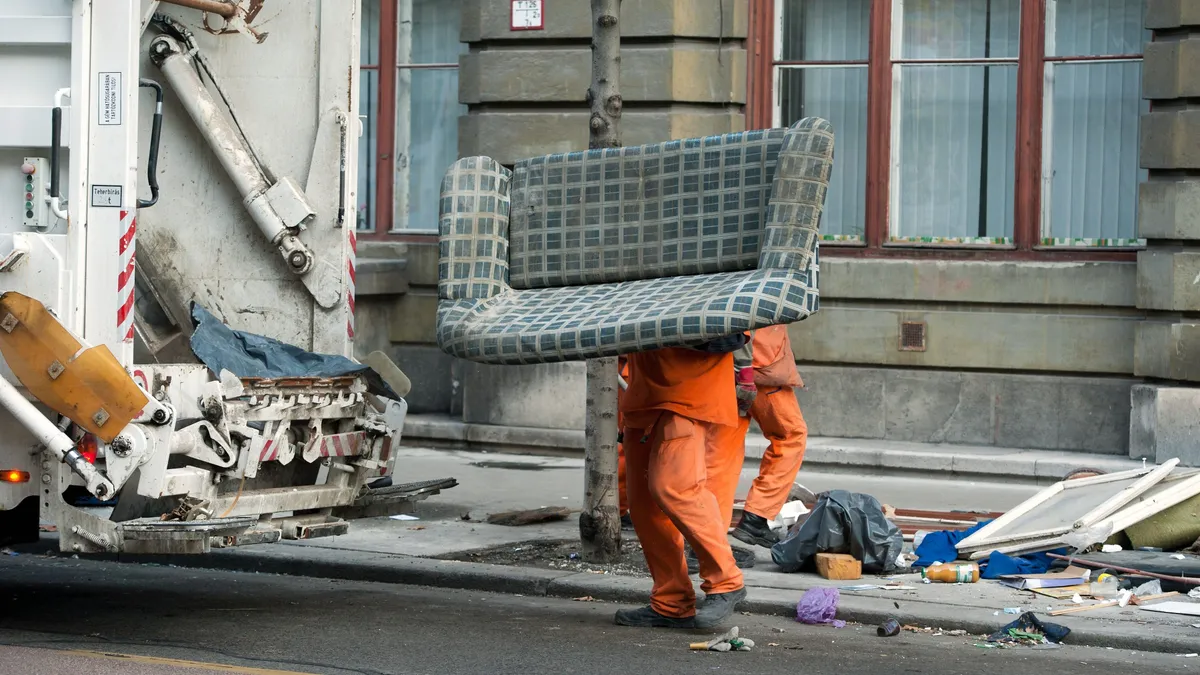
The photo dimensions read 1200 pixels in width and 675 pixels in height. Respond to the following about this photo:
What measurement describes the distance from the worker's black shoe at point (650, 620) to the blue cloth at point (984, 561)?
164cm

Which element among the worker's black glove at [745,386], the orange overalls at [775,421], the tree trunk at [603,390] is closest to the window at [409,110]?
the orange overalls at [775,421]

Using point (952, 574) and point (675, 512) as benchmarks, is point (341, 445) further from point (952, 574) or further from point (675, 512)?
point (952, 574)

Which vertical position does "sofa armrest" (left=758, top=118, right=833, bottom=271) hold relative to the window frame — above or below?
below

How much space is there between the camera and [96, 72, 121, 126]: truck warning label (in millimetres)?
6566

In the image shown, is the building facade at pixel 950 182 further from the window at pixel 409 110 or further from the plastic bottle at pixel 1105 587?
the plastic bottle at pixel 1105 587

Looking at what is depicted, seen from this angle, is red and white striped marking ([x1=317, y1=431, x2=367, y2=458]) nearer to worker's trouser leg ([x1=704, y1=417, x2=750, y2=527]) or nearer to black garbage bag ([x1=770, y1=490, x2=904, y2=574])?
worker's trouser leg ([x1=704, y1=417, x2=750, y2=527])

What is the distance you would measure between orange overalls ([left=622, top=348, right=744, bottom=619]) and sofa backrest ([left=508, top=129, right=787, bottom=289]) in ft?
1.39

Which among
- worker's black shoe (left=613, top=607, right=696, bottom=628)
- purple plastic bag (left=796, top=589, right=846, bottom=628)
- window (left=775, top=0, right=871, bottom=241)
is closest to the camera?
worker's black shoe (left=613, top=607, right=696, bottom=628)

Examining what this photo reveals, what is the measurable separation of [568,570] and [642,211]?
1944 millimetres

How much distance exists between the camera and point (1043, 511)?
8836 millimetres

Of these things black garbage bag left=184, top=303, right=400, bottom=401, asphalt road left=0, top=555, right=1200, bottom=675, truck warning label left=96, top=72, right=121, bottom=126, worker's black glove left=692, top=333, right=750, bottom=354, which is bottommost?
asphalt road left=0, top=555, right=1200, bottom=675

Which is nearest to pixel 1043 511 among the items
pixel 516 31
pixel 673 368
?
pixel 673 368

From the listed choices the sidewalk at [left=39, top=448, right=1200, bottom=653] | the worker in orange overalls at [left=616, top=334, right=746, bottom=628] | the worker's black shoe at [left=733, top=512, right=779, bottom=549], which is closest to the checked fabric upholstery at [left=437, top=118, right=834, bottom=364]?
the worker in orange overalls at [left=616, top=334, right=746, bottom=628]

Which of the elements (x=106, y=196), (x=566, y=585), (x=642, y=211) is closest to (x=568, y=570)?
(x=566, y=585)
